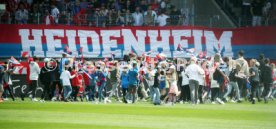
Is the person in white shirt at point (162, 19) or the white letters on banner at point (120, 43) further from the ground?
the person in white shirt at point (162, 19)

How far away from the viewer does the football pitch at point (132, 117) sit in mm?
26625

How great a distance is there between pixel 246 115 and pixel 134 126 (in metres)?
6.81

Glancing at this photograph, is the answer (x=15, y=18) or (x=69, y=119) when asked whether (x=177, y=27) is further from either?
(x=69, y=119)

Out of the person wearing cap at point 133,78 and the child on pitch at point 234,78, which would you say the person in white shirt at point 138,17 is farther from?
the person wearing cap at point 133,78

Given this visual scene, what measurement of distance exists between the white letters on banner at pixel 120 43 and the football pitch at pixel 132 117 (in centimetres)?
1197

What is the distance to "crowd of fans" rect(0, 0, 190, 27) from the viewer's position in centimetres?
4859

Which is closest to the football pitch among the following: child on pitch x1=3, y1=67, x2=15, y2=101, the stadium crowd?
the stadium crowd

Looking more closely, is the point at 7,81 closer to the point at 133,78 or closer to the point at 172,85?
the point at 133,78

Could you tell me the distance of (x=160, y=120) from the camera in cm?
2881

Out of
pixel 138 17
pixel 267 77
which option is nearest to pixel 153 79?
pixel 267 77

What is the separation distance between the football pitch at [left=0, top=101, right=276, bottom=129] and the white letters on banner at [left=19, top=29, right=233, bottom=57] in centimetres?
1197

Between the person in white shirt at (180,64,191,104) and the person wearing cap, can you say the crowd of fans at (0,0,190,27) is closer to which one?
the person wearing cap

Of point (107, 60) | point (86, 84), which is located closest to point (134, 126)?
point (86, 84)

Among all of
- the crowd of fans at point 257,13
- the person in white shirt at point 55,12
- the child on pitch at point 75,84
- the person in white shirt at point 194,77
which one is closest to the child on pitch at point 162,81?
the person in white shirt at point 194,77
